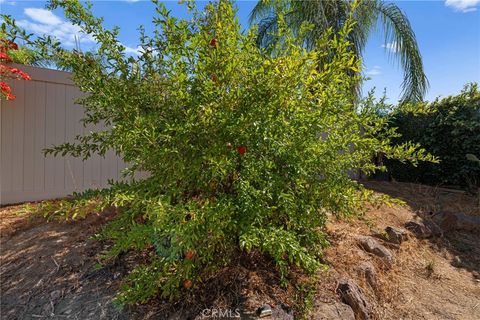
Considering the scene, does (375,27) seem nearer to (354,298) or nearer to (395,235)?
(395,235)

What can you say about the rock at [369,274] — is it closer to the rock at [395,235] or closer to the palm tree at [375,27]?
the rock at [395,235]

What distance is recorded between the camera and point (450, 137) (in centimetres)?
682

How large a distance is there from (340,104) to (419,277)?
1837mm

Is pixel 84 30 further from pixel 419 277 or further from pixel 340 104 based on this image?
pixel 419 277

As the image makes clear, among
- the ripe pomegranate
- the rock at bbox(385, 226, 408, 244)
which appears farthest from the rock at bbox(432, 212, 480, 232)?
the ripe pomegranate

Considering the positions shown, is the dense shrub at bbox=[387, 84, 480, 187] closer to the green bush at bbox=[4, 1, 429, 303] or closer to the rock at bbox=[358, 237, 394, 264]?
the rock at bbox=[358, 237, 394, 264]

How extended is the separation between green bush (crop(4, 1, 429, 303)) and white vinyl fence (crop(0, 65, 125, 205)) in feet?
9.91

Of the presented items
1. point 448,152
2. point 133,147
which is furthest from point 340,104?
point 448,152

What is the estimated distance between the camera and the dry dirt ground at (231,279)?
2.18m

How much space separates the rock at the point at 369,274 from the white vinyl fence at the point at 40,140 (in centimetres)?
377

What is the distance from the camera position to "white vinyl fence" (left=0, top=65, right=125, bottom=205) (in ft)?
15.1

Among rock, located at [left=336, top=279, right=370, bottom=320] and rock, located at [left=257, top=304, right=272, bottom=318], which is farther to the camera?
rock, located at [left=336, top=279, right=370, bottom=320]

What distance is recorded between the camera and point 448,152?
22.6ft

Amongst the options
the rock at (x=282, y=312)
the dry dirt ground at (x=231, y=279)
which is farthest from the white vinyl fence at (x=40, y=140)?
the rock at (x=282, y=312)
